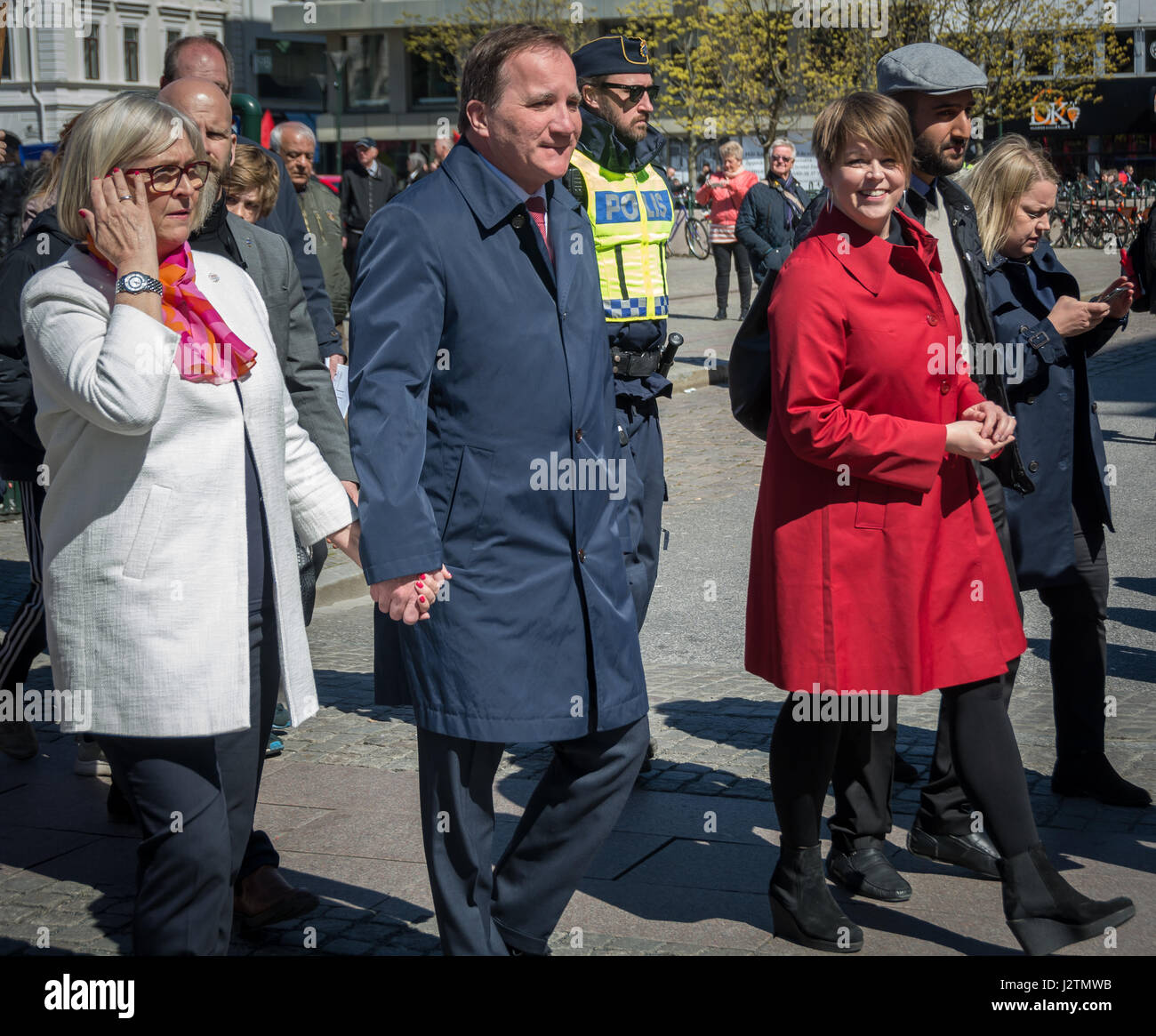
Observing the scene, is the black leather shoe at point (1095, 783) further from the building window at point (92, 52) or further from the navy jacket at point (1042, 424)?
the building window at point (92, 52)

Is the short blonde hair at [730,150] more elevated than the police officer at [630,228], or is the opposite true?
the short blonde hair at [730,150]

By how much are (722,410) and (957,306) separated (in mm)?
9943

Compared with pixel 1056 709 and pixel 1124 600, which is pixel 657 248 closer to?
pixel 1056 709

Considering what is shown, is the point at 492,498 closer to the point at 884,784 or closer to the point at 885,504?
the point at 885,504

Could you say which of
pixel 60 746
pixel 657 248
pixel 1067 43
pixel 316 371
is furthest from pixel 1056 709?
pixel 1067 43

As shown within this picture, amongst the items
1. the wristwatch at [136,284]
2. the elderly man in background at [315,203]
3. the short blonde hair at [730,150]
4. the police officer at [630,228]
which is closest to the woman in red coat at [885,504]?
the police officer at [630,228]

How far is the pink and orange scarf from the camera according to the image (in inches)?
121

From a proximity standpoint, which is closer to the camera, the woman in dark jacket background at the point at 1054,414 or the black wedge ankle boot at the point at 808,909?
the black wedge ankle boot at the point at 808,909

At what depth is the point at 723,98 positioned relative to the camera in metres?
43.3

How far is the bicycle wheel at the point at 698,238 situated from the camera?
113ft

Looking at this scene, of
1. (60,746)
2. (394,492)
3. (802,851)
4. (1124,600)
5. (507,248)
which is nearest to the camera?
(394,492)

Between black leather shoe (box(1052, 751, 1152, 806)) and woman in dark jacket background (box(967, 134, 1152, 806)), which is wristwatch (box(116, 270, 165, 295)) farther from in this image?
black leather shoe (box(1052, 751, 1152, 806))

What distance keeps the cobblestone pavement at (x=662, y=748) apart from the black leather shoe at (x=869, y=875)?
366 mm

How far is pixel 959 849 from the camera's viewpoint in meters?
4.30
